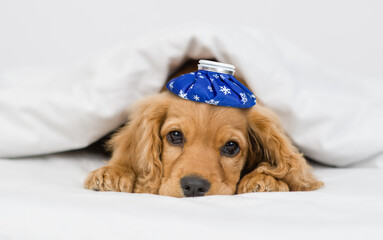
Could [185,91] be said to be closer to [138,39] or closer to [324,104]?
[138,39]

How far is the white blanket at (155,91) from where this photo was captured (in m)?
2.26

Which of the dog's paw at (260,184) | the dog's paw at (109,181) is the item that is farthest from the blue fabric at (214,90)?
the dog's paw at (109,181)

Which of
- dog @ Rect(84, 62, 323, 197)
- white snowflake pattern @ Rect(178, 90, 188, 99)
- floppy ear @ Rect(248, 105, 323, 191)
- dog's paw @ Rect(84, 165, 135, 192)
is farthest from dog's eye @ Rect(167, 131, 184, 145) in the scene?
floppy ear @ Rect(248, 105, 323, 191)

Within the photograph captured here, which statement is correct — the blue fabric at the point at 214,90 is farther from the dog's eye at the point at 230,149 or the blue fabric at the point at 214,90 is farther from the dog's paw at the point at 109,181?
the dog's paw at the point at 109,181

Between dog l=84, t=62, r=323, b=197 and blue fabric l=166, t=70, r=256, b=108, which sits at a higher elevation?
blue fabric l=166, t=70, r=256, b=108

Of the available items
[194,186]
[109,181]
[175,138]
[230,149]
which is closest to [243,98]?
[230,149]

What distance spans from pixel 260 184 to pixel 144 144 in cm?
60

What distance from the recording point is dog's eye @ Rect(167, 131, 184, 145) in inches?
80.0

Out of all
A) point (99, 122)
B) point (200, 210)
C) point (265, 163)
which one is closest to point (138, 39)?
point (99, 122)

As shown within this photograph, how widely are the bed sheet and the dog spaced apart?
23 centimetres

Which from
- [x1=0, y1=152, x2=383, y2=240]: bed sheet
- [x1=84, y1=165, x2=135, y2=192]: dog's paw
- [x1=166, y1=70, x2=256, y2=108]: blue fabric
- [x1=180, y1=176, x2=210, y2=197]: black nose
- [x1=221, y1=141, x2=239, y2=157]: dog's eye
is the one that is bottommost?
[x1=84, y1=165, x2=135, y2=192]: dog's paw

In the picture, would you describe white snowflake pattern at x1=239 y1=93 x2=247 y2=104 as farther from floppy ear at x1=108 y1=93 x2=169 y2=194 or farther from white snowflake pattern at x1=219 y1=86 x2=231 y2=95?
floppy ear at x1=108 y1=93 x2=169 y2=194

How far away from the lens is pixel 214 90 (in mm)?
1980

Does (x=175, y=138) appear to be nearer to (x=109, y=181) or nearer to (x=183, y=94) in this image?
(x=183, y=94)
